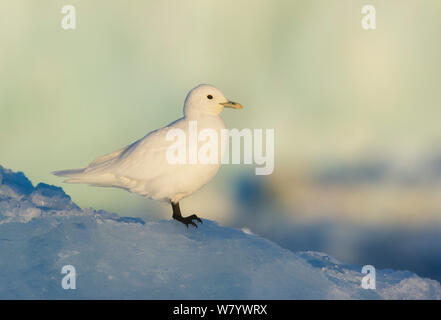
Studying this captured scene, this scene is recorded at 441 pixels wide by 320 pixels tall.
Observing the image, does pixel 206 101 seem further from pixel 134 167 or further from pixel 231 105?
pixel 134 167

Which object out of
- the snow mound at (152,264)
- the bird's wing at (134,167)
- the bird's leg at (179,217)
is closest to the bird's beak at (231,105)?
the bird's wing at (134,167)

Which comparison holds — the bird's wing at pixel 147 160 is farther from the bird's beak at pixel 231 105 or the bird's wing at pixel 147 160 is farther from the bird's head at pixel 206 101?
the bird's beak at pixel 231 105

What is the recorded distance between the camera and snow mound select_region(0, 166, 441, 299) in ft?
20.5

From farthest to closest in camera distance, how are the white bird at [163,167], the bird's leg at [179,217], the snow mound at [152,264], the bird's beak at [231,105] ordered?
the bird's leg at [179,217]
the bird's beak at [231,105]
the white bird at [163,167]
the snow mound at [152,264]

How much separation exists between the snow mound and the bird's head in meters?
1.41

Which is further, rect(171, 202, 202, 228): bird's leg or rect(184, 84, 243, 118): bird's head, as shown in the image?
rect(171, 202, 202, 228): bird's leg

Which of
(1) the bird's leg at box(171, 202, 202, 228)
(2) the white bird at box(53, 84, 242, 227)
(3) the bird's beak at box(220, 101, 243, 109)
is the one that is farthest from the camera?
(1) the bird's leg at box(171, 202, 202, 228)

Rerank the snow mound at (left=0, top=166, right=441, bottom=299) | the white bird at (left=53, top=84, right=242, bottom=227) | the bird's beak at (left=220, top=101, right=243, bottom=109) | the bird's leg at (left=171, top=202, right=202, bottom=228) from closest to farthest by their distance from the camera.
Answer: the snow mound at (left=0, top=166, right=441, bottom=299) < the white bird at (left=53, top=84, right=242, bottom=227) < the bird's beak at (left=220, top=101, right=243, bottom=109) < the bird's leg at (left=171, top=202, right=202, bottom=228)

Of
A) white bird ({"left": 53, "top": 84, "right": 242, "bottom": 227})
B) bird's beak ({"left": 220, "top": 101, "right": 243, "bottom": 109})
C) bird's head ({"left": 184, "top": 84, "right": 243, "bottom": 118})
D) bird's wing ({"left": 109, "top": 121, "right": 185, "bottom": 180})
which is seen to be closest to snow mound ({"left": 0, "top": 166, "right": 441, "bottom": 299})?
white bird ({"left": 53, "top": 84, "right": 242, "bottom": 227})

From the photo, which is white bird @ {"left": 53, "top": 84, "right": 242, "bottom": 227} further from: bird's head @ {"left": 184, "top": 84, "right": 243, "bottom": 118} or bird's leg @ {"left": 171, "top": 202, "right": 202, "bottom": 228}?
bird's leg @ {"left": 171, "top": 202, "right": 202, "bottom": 228}

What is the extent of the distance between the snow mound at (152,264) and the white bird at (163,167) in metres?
0.59

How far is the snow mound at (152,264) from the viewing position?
246 inches

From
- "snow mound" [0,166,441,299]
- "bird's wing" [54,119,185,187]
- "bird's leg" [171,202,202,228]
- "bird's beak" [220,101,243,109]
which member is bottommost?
"snow mound" [0,166,441,299]

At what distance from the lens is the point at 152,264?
648cm
